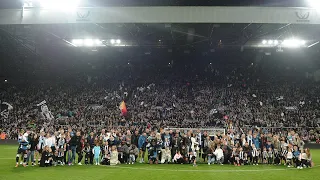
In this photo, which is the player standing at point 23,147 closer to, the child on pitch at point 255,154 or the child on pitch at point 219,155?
the child on pitch at point 219,155

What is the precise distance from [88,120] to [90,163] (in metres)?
19.3

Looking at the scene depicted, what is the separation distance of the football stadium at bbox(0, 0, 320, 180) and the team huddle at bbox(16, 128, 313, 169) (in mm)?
62

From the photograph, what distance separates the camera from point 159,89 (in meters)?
41.9

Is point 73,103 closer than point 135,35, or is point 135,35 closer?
point 135,35

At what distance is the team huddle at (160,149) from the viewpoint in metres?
15.7

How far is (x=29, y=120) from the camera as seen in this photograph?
3588 cm

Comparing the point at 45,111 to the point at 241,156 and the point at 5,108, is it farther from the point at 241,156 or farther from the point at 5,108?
the point at 241,156

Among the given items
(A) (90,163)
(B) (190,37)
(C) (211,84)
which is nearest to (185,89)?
(C) (211,84)

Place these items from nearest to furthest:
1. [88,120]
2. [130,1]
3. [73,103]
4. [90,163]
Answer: [90,163]
[130,1]
[88,120]
[73,103]

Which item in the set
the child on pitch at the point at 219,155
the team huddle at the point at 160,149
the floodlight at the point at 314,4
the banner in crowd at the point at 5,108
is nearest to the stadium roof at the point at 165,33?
the floodlight at the point at 314,4

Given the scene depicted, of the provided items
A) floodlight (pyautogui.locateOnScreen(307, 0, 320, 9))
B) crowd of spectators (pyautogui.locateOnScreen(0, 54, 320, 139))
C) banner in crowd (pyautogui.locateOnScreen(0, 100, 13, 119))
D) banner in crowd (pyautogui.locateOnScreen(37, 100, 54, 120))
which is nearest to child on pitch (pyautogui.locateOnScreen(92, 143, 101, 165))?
crowd of spectators (pyautogui.locateOnScreen(0, 54, 320, 139))

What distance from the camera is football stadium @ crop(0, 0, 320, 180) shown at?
15.9 meters

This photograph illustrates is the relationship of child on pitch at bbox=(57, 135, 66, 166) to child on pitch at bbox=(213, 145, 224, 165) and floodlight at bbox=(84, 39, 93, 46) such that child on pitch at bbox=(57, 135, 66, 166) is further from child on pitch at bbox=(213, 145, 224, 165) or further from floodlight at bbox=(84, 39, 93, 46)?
floodlight at bbox=(84, 39, 93, 46)

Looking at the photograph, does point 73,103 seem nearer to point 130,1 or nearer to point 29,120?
point 29,120
